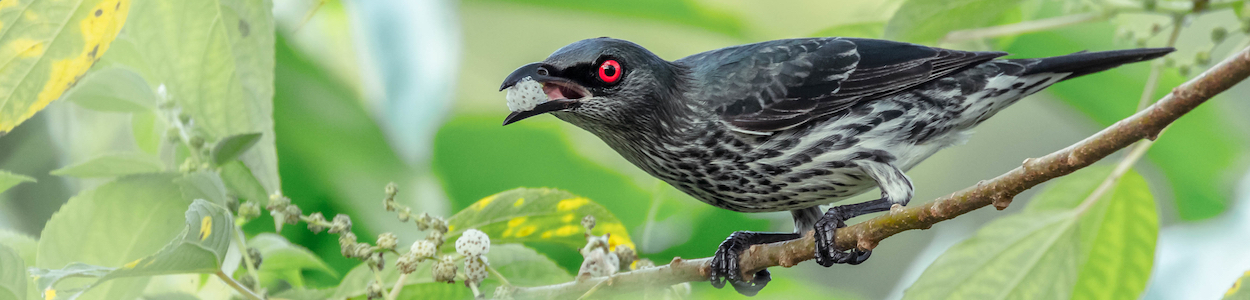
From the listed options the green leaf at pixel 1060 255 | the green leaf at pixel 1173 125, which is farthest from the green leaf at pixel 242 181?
the green leaf at pixel 1173 125

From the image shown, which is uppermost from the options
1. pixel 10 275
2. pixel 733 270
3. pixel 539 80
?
pixel 539 80

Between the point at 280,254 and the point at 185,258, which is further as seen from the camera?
the point at 280,254

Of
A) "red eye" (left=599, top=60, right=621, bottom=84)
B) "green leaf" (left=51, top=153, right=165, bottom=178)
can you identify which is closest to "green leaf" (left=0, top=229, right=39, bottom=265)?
"green leaf" (left=51, top=153, right=165, bottom=178)

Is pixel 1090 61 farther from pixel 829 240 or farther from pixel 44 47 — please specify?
pixel 44 47

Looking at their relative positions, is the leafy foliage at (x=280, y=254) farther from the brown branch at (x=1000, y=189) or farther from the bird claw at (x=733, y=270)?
the bird claw at (x=733, y=270)

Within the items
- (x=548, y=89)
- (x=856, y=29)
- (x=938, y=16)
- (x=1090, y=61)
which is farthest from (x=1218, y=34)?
(x=548, y=89)

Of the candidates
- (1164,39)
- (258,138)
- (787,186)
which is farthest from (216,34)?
(1164,39)
